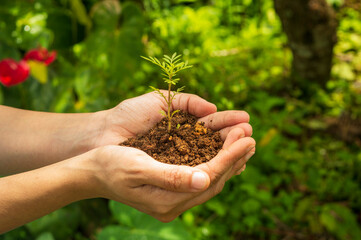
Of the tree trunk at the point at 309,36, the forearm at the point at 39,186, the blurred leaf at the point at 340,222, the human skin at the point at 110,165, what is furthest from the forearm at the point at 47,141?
Answer: the tree trunk at the point at 309,36

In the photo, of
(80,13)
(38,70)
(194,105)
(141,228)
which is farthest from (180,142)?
(80,13)

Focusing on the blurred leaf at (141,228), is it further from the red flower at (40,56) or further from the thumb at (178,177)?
the red flower at (40,56)

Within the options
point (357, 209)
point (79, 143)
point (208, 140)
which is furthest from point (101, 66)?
point (357, 209)

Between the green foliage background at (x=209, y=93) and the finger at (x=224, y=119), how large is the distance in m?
0.30

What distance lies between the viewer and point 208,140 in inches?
28.6

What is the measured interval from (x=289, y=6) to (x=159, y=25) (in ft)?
2.06

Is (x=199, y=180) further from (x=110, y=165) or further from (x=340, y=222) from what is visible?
(x=340, y=222)

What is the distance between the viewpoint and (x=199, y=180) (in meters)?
0.59

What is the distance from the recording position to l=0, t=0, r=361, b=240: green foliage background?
127 centimetres

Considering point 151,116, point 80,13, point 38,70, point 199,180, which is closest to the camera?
point 199,180

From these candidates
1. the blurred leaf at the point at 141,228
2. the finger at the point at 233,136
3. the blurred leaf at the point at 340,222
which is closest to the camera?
the finger at the point at 233,136

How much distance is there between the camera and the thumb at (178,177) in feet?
1.93

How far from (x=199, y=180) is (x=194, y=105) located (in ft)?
0.72

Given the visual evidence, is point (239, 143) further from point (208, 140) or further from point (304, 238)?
point (304, 238)
